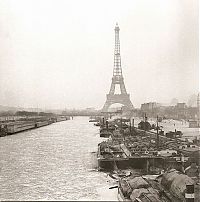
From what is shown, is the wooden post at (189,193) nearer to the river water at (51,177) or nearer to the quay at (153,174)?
the quay at (153,174)

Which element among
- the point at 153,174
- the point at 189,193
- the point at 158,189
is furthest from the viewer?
the point at 153,174

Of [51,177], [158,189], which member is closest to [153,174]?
[158,189]

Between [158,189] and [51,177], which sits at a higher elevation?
[158,189]

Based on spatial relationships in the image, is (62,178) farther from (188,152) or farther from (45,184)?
(188,152)

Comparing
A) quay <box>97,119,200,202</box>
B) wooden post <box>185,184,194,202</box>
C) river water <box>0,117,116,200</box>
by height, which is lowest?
river water <box>0,117,116,200</box>

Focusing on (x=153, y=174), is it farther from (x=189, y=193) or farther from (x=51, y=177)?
(x=189, y=193)

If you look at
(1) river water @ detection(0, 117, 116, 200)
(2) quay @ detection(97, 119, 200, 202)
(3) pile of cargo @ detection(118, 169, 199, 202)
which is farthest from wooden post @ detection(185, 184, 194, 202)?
(1) river water @ detection(0, 117, 116, 200)

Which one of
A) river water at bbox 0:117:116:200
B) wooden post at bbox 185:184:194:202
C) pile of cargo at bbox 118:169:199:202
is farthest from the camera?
river water at bbox 0:117:116:200

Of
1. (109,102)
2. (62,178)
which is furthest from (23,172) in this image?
(109,102)

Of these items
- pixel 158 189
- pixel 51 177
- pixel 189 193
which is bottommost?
pixel 51 177

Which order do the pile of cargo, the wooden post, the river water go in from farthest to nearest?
1. the river water
2. the pile of cargo
3. the wooden post

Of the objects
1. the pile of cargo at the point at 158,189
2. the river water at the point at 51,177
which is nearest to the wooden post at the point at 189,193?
the pile of cargo at the point at 158,189

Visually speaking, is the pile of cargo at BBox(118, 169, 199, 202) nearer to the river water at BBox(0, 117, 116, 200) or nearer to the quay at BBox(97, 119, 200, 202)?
the quay at BBox(97, 119, 200, 202)
